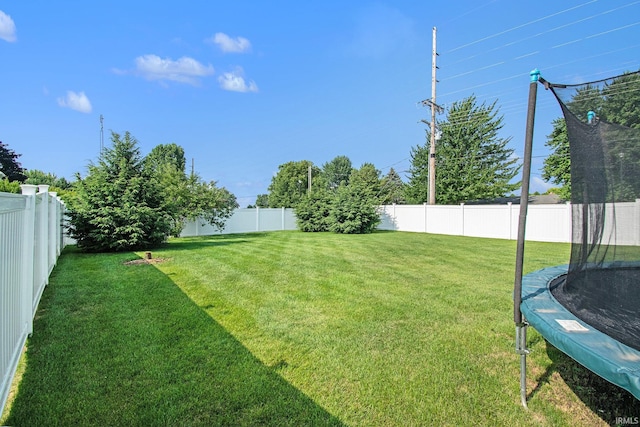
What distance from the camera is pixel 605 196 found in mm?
2051

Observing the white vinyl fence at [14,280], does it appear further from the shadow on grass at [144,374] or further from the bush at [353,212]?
the bush at [353,212]

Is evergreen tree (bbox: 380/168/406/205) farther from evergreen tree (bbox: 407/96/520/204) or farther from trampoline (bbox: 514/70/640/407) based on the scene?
trampoline (bbox: 514/70/640/407)

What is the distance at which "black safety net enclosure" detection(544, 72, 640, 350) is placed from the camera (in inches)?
77.9

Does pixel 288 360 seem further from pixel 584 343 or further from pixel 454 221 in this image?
pixel 454 221

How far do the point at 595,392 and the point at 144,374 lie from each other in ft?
9.80

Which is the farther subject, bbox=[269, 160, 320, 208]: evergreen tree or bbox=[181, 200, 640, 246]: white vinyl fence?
bbox=[269, 160, 320, 208]: evergreen tree

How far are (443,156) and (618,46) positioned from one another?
554 inches

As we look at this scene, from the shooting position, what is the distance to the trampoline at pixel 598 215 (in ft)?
6.34

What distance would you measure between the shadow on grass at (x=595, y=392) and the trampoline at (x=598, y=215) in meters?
0.43

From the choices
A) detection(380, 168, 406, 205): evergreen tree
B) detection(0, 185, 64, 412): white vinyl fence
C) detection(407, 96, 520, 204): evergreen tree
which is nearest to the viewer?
detection(0, 185, 64, 412): white vinyl fence

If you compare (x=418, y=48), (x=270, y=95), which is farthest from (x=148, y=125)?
(x=418, y=48)

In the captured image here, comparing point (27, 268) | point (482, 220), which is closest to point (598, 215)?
point (27, 268)

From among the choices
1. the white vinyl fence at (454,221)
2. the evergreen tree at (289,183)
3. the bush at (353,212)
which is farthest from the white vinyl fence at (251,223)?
the evergreen tree at (289,183)

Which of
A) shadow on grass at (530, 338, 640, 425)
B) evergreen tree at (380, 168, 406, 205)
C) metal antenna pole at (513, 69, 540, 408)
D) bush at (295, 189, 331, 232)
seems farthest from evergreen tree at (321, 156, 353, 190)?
metal antenna pole at (513, 69, 540, 408)
